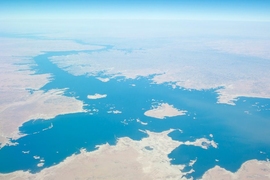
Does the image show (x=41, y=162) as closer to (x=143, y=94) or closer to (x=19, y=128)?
(x=19, y=128)

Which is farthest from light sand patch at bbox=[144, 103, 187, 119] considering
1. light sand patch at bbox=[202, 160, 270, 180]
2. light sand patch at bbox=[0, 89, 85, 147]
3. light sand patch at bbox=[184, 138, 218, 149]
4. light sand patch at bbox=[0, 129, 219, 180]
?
light sand patch at bbox=[202, 160, 270, 180]

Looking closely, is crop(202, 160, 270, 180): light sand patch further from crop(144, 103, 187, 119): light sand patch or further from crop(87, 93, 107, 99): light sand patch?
crop(87, 93, 107, 99): light sand patch

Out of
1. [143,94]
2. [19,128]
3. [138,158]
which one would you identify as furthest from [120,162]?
[143,94]

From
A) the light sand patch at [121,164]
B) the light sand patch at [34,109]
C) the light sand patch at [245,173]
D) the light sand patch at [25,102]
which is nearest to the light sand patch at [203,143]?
the light sand patch at [121,164]

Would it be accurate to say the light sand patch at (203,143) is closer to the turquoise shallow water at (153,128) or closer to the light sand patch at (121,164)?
the light sand patch at (121,164)

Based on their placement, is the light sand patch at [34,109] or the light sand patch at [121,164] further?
the light sand patch at [34,109]
